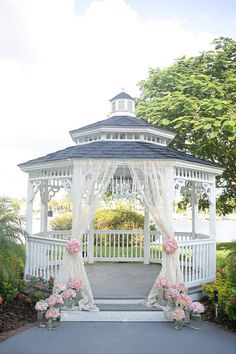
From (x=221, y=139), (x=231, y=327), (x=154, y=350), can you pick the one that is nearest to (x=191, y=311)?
(x=231, y=327)

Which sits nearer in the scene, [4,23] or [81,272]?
[81,272]

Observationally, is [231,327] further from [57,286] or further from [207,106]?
[207,106]

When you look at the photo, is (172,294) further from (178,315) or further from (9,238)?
(9,238)

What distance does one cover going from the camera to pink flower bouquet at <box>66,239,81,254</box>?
19.9 feet

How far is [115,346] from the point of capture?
15.2 ft

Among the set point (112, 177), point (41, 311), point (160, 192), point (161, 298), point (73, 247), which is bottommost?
point (41, 311)

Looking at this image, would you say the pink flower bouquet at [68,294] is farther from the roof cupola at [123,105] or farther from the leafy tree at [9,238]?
the roof cupola at [123,105]

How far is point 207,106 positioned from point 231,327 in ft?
26.6

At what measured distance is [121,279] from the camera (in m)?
7.84

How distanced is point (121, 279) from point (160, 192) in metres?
2.75

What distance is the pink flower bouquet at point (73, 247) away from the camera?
6.07 meters

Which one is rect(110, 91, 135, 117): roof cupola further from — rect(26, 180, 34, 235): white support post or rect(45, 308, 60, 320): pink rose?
rect(45, 308, 60, 320): pink rose

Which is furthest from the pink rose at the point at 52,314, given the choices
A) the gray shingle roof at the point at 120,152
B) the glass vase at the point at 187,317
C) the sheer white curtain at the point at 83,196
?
the gray shingle roof at the point at 120,152

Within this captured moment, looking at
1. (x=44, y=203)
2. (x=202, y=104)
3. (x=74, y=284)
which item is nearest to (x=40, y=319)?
(x=74, y=284)
